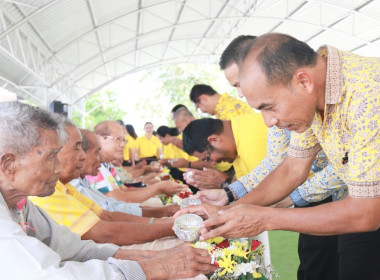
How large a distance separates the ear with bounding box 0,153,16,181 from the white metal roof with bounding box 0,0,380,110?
7.31 metres

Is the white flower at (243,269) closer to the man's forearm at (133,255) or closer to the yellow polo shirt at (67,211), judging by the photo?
the man's forearm at (133,255)

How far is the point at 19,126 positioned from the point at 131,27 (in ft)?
40.1

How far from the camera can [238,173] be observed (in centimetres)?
314

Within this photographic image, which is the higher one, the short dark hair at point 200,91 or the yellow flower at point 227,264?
the short dark hair at point 200,91

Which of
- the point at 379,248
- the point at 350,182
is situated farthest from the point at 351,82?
the point at 379,248

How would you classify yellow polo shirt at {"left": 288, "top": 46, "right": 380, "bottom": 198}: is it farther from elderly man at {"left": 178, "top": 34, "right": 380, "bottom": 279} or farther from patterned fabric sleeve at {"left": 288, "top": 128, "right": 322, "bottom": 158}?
patterned fabric sleeve at {"left": 288, "top": 128, "right": 322, "bottom": 158}

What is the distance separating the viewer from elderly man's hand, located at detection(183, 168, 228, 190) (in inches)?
121

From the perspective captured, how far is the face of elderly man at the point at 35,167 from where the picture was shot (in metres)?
1.31

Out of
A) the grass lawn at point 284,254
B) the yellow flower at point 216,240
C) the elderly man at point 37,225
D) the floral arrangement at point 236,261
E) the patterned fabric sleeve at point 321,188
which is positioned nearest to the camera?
the elderly man at point 37,225

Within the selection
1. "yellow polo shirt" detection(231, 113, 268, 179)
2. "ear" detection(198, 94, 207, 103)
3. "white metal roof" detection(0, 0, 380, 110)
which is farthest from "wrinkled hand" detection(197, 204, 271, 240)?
"white metal roof" detection(0, 0, 380, 110)

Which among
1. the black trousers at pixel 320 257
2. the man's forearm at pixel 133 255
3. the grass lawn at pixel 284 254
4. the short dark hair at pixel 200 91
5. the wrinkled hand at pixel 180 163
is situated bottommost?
the grass lawn at pixel 284 254

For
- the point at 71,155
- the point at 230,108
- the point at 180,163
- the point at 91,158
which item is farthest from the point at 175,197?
the point at 180,163

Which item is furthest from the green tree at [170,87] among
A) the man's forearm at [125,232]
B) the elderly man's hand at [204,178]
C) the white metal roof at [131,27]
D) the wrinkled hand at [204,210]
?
the wrinkled hand at [204,210]

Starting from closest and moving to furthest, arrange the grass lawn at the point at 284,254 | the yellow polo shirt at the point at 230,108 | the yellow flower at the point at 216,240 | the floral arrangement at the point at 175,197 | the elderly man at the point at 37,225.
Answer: the elderly man at the point at 37,225 < the yellow flower at the point at 216,240 < the floral arrangement at the point at 175,197 < the grass lawn at the point at 284,254 < the yellow polo shirt at the point at 230,108
